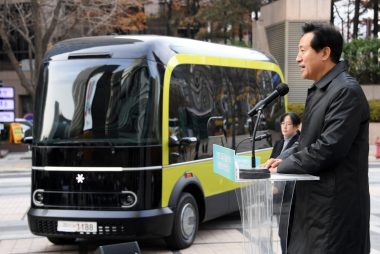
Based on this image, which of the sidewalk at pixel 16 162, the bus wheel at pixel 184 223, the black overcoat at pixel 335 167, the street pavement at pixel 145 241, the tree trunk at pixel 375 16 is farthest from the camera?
the tree trunk at pixel 375 16

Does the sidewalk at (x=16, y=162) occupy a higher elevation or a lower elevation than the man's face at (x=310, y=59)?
lower

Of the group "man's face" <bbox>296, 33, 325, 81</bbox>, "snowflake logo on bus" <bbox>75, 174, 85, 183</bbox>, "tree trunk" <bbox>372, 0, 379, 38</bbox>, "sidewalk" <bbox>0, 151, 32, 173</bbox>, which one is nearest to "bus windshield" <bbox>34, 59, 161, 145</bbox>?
"snowflake logo on bus" <bbox>75, 174, 85, 183</bbox>

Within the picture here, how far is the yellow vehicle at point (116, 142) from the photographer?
6324 millimetres

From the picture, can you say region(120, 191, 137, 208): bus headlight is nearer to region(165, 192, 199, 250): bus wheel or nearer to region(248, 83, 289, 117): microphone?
region(165, 192, 199, 250): bus wheel

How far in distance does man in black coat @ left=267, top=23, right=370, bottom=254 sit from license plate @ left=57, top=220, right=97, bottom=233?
379cm

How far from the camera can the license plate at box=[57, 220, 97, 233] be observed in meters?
6.30

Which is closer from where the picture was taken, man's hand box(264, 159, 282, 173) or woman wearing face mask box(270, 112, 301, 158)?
man's hand box(264, 159, 282, 173)

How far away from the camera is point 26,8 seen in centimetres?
2658

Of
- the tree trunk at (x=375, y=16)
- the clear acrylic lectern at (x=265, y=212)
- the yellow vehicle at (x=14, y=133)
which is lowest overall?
the yellow vehicle at (x=14, y=133)

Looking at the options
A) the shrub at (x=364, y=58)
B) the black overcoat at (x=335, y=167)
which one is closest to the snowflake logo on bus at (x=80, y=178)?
the black overcoat at (x=335, y=167)

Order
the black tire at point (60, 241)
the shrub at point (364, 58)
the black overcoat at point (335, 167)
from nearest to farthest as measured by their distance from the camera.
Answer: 1. the black overcoat at point (335, 167)
2. the black tire at point (60, 241)
3. the shrub at point (364, 58)

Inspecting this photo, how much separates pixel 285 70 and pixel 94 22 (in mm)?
8580

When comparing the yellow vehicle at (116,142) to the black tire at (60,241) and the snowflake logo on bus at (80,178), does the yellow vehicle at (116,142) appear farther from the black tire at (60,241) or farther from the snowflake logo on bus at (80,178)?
the black tire at (60,241)

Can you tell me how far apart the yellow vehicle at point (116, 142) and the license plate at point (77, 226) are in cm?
1
